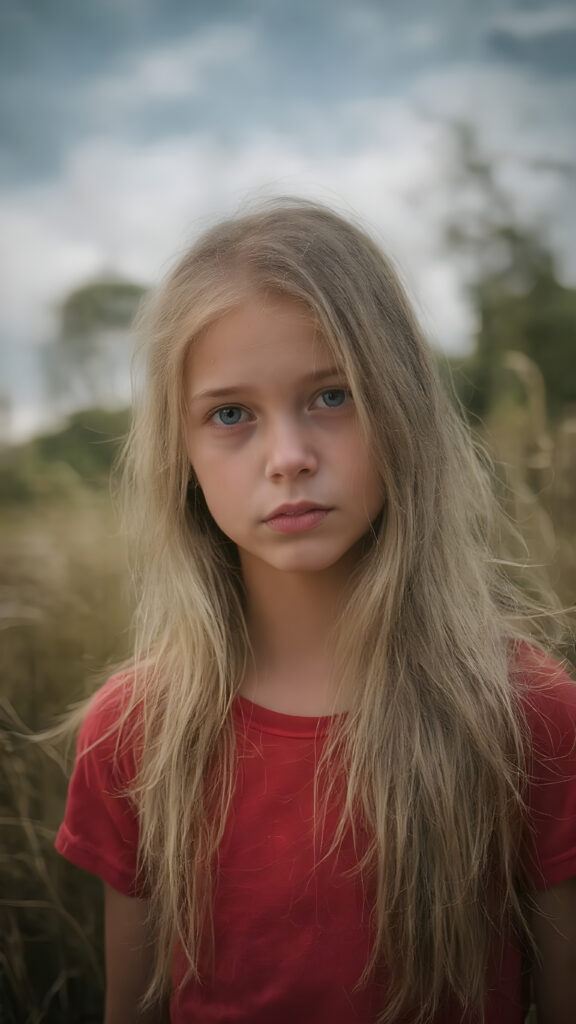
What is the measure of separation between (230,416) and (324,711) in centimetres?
46

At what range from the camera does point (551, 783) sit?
1.20 metres

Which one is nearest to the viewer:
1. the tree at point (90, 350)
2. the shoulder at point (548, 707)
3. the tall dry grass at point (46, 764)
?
the shoulder at point (548, 707)

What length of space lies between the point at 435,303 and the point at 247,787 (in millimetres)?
1202

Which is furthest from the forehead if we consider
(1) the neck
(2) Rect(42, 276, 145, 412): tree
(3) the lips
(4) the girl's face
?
(2) Rect(42, 276, 145, 412): tree

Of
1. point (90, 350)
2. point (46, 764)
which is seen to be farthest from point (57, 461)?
point (46, 764)

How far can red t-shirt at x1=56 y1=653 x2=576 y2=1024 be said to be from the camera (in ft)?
3.93

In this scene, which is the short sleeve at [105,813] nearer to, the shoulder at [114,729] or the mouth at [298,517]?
the shoulder at [114,729]

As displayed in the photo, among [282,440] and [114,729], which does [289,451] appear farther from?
[114,729]

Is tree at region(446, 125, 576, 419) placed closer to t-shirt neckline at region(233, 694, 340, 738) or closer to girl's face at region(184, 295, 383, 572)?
girl's face at region(184, 295, 383, 572)

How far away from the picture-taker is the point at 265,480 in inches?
45.3

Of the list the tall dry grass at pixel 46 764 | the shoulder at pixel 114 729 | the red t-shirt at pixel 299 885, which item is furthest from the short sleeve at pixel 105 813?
the tall dry grass at pixel 46 764

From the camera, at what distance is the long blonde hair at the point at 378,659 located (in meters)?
1.18

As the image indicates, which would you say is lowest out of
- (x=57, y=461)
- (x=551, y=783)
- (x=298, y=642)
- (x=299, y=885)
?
(x=299, y=885)

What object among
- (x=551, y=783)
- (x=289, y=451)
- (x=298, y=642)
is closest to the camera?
(x=289, y=451)
